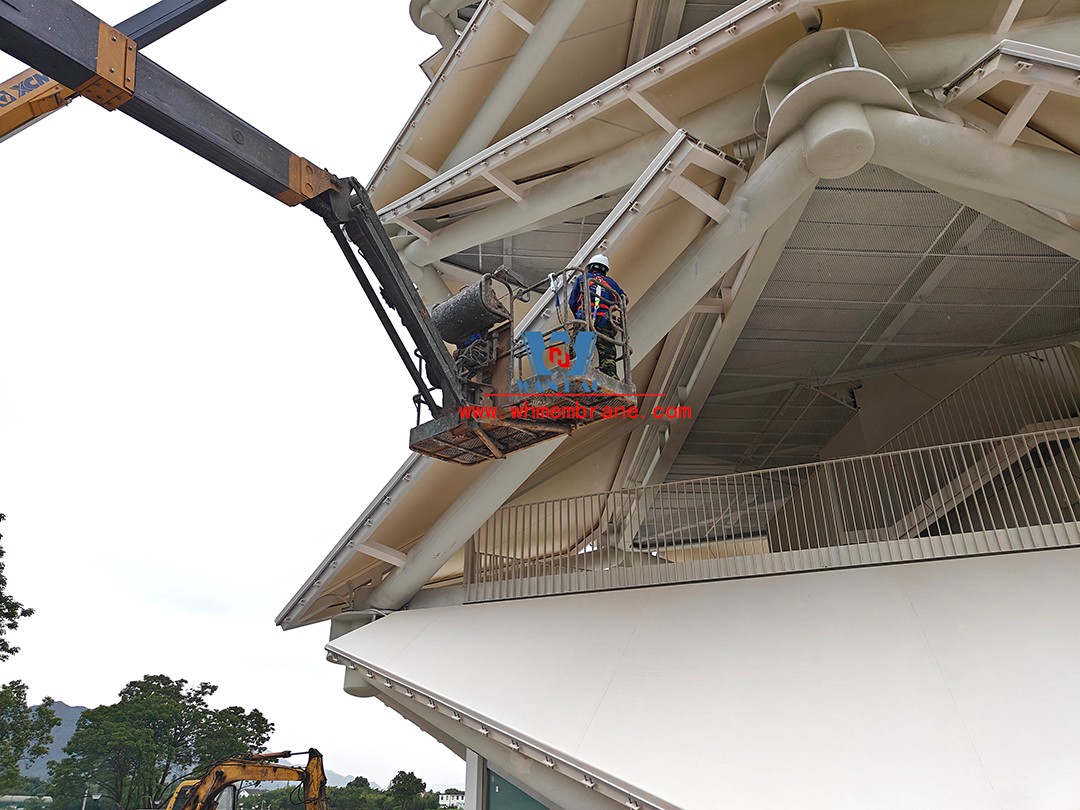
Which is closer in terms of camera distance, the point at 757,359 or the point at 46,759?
the point at 757,359

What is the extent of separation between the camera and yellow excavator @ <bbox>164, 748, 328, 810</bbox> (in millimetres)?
9586

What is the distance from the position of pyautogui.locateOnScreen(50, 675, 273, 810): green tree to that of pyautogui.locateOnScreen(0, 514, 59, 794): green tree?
3471 millimetres

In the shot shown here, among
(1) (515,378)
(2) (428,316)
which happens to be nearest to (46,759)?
(2) (428,316)

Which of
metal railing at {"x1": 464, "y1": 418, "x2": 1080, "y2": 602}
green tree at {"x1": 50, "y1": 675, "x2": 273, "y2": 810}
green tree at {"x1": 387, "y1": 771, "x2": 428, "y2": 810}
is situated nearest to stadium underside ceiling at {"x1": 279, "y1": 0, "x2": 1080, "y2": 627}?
metal railing at {"x1": 464, "y1": 418, "x2": 1080, "y2": 602}

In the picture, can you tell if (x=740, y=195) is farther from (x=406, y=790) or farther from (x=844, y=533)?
(x=406, y=790)

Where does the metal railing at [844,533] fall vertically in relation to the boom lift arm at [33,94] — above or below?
below

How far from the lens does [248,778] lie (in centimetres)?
1018

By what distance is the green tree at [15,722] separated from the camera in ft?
64.6

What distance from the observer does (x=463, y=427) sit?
590cm

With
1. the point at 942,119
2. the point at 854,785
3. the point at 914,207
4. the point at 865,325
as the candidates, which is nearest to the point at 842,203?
the point at 914,207

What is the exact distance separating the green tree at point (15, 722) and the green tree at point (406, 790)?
409 inches

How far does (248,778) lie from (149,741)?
754 inches

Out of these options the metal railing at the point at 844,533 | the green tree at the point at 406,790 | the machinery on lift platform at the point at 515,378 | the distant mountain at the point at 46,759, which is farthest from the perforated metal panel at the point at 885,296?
the distant mountain at the point at 46,759

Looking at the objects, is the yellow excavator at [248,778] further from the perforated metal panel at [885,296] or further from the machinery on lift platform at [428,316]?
the perforated metal panel at [885,296]
